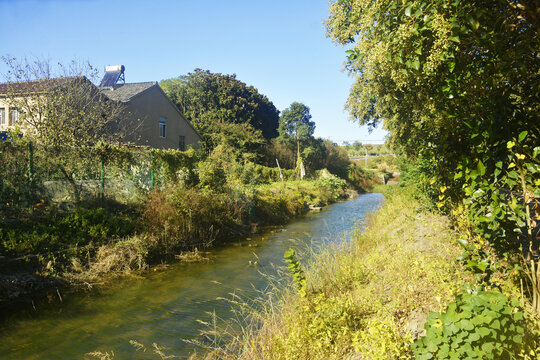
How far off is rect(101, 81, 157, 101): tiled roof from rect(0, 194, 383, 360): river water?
18.0 m

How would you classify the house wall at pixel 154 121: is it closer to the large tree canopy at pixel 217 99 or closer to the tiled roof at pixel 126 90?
the tiled roof at pixel 126 90

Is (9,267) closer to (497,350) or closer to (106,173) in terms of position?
(106,173)

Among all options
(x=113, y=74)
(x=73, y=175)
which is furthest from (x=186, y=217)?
(x=113, y=74)

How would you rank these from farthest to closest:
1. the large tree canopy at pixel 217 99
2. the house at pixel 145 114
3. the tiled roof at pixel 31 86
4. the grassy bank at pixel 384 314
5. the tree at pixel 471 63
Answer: the large tree canopy at pixel 217 99, the house at pixel 145 114, the tiled roof at pixel 31 86, the tree at pixel 471 63, the grassy bank at pixel 384 314

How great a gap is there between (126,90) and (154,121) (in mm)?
3041

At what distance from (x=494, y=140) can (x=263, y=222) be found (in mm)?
14167

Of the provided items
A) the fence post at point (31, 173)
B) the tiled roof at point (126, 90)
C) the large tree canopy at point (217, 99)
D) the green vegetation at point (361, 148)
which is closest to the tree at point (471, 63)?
the fence post at point (31, 173)

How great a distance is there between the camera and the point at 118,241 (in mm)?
9266

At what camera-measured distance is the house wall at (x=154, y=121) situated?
23.2 metres

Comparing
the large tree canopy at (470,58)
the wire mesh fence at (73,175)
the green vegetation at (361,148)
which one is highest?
the green vegetation at (361,148)

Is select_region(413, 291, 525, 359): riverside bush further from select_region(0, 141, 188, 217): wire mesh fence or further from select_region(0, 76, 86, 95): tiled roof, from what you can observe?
select_region(0, 76, 86, 95): tiled roof

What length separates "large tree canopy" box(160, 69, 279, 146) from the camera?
41344 mm

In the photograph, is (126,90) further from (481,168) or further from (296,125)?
(481,168)

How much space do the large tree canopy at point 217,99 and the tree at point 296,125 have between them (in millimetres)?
3916
